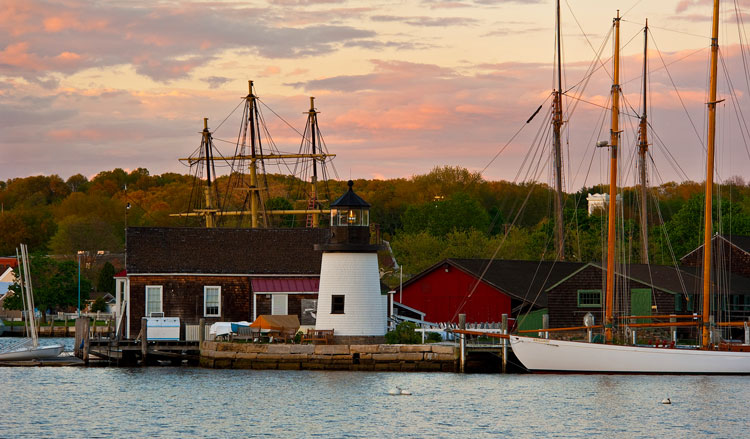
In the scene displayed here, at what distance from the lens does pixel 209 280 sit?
57344 mm

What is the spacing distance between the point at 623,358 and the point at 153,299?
875 inches

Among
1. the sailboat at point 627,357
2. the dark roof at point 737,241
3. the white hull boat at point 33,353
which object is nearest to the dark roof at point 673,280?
the dark roof at point 737,241

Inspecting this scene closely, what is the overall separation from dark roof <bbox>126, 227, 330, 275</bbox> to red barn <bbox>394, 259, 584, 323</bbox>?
8794 mm

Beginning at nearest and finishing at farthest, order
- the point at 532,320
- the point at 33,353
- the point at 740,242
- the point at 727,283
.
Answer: the point at 33,353 < the point at 532,320 < the point at 727,283 < the point at 740,242

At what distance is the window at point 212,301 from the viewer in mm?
57156

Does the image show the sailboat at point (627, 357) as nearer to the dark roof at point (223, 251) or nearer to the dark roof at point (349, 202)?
the dark roof at point (349, 202)

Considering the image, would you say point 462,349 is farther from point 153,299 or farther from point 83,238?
point 83,238

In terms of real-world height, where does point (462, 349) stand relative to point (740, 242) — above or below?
below

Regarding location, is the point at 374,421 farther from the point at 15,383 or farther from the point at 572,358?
the point at 15,383

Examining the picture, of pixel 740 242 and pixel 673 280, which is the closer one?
pixel 673 280

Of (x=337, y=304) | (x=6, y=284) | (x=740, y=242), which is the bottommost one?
(x=337, y=304)

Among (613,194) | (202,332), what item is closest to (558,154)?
(613,194)

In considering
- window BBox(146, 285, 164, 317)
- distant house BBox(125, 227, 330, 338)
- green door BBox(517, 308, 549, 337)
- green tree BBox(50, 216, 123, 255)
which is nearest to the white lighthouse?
distant house BBox(125, 227, 330, 338)

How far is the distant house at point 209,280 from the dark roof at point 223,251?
48 millimetres
